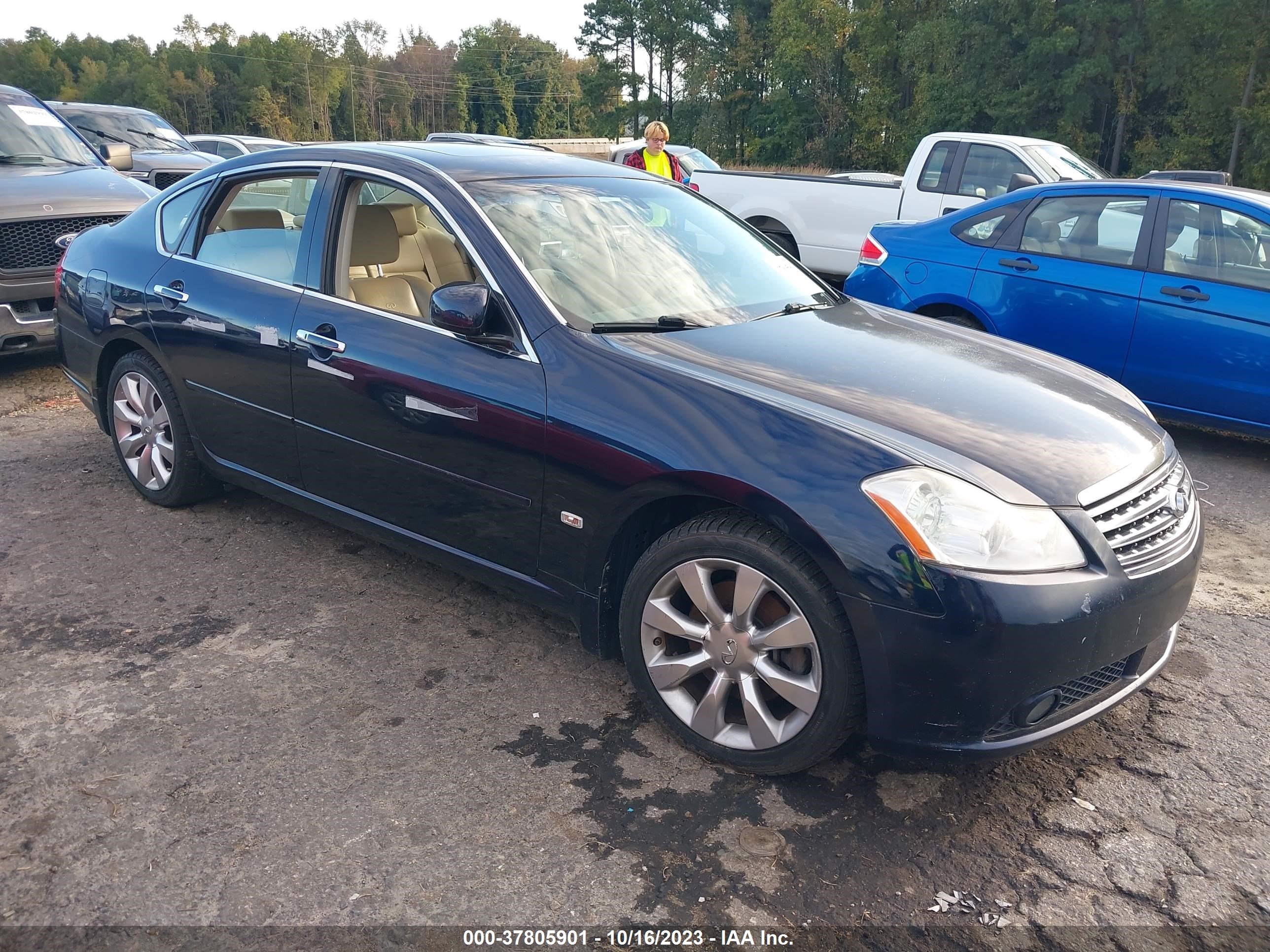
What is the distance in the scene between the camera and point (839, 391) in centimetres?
300

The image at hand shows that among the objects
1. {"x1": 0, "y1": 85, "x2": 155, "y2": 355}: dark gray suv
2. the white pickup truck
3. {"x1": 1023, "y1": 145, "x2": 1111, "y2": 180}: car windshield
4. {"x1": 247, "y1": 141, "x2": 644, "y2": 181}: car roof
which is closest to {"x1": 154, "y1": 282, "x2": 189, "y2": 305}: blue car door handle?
{"x1": 247, "y1": 141, "x2": 644, "y2": 181}: car roof

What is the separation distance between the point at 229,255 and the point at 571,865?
3074 millimetres

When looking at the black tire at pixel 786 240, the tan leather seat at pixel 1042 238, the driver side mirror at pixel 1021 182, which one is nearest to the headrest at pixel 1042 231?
the tan leather seat at pixel 1042 238

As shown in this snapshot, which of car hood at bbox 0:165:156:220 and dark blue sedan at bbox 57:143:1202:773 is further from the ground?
car hood at bbox 0:165:156:220

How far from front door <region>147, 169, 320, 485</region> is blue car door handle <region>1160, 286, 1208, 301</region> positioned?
4839 millimetres

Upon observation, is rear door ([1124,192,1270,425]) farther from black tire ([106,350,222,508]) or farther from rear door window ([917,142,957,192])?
black tire ([106,350,222,508])

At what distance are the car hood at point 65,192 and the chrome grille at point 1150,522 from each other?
Result: 7.23 meters

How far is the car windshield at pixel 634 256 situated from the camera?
3459 millimetres

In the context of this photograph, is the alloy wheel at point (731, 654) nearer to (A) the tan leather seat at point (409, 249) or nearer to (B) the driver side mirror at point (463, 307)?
(B) the driver side mirror at point (463, 307)

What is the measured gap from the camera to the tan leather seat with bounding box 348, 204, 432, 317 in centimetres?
378

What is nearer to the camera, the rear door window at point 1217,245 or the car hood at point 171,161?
the rear door window at point 1217,245

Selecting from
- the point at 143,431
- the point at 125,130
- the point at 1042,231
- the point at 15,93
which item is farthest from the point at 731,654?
the point at 125,130

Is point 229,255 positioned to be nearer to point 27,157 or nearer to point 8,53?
point 27,157

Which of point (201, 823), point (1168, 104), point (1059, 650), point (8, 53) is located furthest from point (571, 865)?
point (8, 53)
